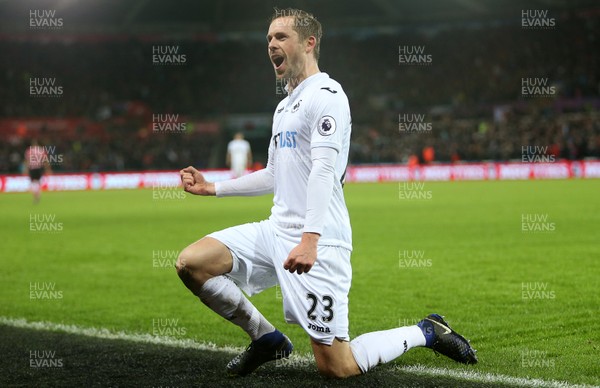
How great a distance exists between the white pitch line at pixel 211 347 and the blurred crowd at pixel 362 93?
3172 centimetres

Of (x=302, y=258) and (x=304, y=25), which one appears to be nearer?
(x=302, y=258)

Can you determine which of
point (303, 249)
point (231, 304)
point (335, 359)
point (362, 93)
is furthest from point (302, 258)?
point (362, 93)

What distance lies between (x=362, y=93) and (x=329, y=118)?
A: 43.8 meters

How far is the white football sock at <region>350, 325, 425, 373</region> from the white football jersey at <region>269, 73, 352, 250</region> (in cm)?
62

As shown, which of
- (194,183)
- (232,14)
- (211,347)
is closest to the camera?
(194,183)

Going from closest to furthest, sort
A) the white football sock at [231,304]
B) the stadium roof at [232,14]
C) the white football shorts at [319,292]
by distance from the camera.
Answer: the white football shorts at [319,292] → the white football sock at [231,304] → the stadium roof at [232,14]

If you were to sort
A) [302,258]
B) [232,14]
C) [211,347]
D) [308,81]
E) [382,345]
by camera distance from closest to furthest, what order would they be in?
[302,258], [308,81], [382,345], [211,347], [232,14]

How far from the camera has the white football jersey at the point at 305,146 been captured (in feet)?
15.4

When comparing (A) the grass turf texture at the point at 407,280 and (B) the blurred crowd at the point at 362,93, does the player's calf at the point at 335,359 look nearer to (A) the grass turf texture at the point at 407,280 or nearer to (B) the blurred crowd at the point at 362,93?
(A) the grass turf texture at the point at 407,280

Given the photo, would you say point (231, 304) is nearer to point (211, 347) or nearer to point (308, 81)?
point (211, 347)

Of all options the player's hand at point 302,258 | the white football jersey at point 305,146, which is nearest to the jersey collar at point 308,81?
the white football jersey at point 305,146

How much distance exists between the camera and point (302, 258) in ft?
14.3

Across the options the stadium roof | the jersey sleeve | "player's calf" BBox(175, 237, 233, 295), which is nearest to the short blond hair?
the jersey sleeve

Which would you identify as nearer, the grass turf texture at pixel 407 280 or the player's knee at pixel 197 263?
the player's knee at pixel 197 263
